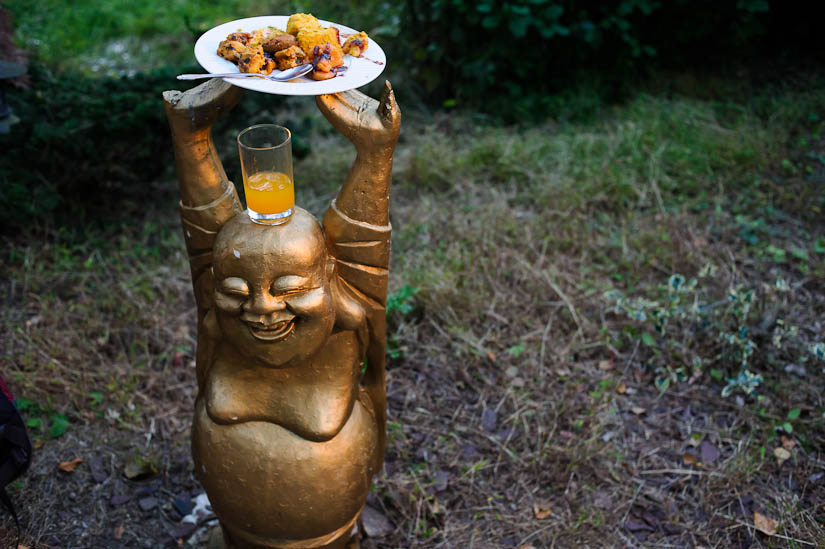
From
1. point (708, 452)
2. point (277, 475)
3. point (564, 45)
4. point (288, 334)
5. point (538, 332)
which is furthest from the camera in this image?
point (564, 45)

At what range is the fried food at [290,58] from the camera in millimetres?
1683

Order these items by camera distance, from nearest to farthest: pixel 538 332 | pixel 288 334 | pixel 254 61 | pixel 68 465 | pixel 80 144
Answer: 1. pixel 254 61
2. pixel 288 334
3. pixel 68 465
4. pixel 538 332
5. pixel 80 144

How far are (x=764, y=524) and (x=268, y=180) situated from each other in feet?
6.57

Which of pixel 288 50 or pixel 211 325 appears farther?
pixel 211 325

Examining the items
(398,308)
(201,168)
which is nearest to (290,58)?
(201,168)

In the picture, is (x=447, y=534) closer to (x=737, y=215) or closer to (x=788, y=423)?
(x=788, y=423)

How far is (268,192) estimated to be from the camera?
1.77 m

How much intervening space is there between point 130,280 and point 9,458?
154cm

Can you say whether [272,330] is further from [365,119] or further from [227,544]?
[227,544]

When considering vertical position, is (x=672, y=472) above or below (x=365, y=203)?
below

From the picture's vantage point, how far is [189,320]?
135 inches

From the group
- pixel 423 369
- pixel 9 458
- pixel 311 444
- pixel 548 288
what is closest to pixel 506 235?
pixel 548 288

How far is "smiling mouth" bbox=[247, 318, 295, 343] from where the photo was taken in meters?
1.83

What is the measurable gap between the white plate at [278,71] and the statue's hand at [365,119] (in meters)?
0.07
